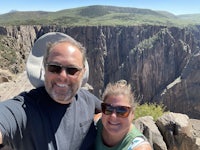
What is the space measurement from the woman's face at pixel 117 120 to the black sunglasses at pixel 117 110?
0.11ft

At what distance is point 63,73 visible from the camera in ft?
12.8

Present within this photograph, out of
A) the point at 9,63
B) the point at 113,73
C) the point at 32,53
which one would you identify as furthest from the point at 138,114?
the point at 113,73

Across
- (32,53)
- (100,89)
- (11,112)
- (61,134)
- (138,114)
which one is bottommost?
(100,89)

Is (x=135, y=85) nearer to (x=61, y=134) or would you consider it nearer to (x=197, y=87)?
(x=197, y=87)

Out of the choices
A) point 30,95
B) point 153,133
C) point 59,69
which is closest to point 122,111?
point 59,69

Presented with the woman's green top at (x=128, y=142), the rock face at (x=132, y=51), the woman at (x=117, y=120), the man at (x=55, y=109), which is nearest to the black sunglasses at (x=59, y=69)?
the man at (x=55, y=109)

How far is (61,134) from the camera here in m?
3.81

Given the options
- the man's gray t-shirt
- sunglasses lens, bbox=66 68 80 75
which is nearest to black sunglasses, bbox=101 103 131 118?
the man's gray t-shirt

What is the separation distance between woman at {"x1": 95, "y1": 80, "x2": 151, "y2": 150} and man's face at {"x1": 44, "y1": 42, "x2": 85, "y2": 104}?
1.51 ft

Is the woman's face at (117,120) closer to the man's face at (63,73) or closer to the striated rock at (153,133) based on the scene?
the man's face at (63,73)

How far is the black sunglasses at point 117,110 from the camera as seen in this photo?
4.10 meters

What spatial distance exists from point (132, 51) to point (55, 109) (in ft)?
300

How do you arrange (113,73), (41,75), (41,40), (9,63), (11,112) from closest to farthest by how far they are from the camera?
(11,112) < (41,75) < (41,40) < (9,63) < (113,73)

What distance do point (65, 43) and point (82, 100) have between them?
2.47ft
